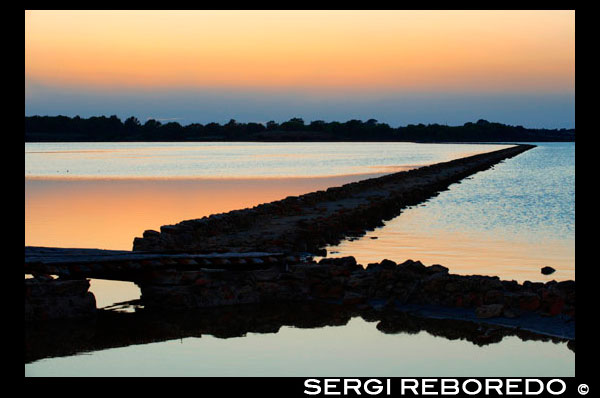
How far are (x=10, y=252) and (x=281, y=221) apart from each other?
12381mm

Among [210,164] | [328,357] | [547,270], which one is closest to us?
[328,357]

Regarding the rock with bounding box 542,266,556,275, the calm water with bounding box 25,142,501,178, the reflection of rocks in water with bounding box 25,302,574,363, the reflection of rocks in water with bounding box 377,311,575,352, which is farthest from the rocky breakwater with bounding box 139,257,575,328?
the calm water with bounding box 25,142,501,178

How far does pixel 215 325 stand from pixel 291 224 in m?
8.59

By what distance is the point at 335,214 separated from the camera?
19734mm

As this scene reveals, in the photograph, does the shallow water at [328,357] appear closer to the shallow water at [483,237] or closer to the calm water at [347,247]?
the calm water at [347,247]

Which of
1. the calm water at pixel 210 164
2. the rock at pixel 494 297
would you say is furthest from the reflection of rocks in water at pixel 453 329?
the calm water at pixel 210 164

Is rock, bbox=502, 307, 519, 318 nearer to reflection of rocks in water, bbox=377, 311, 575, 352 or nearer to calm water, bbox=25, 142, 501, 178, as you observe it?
reflection of rocks in water, bbox=377, 311, 575, 352

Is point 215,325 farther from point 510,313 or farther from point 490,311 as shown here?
point 510,313

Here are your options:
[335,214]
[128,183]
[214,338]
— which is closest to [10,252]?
[214,338]

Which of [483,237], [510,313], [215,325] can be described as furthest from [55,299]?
[483,237]

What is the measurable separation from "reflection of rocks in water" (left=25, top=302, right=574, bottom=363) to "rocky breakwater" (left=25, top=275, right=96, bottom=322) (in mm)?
189

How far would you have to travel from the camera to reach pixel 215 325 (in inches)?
370

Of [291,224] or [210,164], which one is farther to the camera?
[210,164]

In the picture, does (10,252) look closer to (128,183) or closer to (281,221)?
(281,221)
